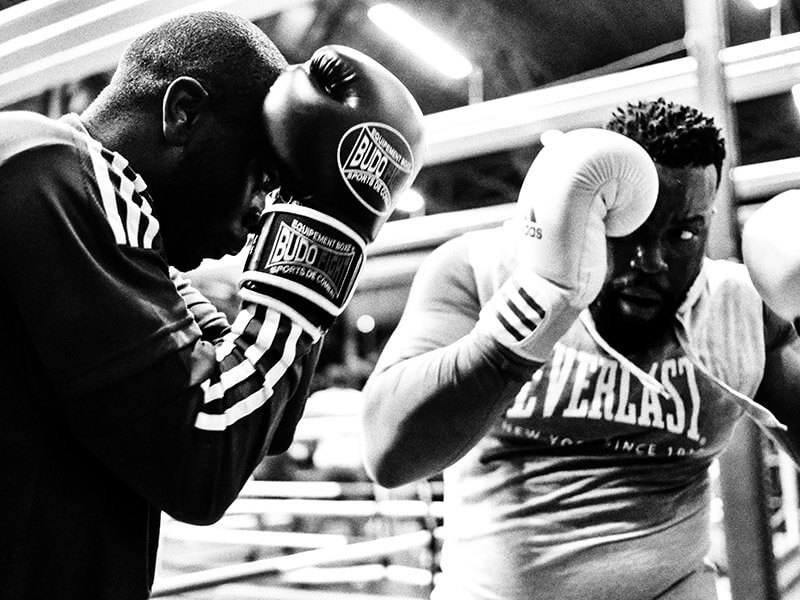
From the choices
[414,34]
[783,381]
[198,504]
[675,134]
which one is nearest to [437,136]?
[675,134]

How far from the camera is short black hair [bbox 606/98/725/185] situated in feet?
4.26

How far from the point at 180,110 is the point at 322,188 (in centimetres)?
16

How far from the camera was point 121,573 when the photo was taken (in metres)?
0.79

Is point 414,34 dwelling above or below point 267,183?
above

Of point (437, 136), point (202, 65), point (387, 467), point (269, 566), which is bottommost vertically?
point (269, 566)

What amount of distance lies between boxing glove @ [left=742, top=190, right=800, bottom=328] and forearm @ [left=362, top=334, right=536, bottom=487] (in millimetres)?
347

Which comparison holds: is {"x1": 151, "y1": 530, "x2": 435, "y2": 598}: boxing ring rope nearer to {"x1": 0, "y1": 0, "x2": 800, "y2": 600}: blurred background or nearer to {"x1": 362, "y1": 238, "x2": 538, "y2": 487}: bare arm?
{"x1": 0, "y1": 0, "x2": 800, "y2": 600}: blurred background

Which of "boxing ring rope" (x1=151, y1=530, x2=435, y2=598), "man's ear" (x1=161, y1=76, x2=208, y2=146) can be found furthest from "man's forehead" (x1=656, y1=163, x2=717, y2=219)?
"boxing ring rope" (x1=151, y1=530, x2=435, y2=598)

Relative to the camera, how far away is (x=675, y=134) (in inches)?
51.4

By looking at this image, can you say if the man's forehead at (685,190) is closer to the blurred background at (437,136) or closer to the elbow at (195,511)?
the blurred background at (437,136)

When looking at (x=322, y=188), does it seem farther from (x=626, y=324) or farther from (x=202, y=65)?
(x=626, y=324)

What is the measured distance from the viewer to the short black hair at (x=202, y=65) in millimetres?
886

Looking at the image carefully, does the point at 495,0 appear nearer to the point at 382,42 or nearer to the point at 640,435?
the point at 382,42

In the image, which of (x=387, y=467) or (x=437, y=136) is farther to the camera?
(x=437, y=136)
